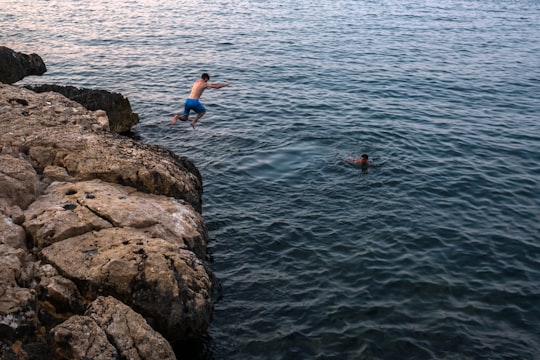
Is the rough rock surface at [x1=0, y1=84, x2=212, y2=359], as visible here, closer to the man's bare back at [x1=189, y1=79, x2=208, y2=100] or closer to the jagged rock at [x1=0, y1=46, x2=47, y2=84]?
the man's bare back at [x1=189, y1=79, x2=208, y2=100]

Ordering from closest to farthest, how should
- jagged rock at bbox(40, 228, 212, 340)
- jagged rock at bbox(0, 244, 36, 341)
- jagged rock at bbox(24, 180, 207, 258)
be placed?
jagged rock at bbox(0, 244, 36, 341) < jagged rock at bbox(40, 228, 212, 340) < jagged rock at bbox(24, 180, 207, 258)

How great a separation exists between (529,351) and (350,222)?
6.72m

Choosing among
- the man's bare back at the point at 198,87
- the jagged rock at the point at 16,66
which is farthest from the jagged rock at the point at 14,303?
the jagged rock at the point at 16,66

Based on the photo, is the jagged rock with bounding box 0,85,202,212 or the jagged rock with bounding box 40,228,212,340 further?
the jagged rock with bounding box 0,85,202,212

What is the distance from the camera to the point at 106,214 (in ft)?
39.3

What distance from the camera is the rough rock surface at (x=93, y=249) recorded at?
30.8ft

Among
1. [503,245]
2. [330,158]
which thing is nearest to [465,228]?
[503,245]

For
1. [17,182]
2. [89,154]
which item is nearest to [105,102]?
[89,154]

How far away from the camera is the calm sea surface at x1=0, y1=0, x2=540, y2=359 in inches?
504

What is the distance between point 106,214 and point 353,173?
1131 cm

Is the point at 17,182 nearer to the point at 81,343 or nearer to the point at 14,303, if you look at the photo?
the point at 14,303

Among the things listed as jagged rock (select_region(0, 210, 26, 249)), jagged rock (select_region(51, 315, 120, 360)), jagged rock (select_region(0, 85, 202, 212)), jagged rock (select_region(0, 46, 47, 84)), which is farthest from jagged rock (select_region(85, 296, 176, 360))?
jagged rock (select_region(0, 46, 47, 84))

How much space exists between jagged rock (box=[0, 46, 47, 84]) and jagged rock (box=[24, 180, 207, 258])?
56.0 feet

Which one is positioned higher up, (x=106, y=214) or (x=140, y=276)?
(x=106, y=214)
